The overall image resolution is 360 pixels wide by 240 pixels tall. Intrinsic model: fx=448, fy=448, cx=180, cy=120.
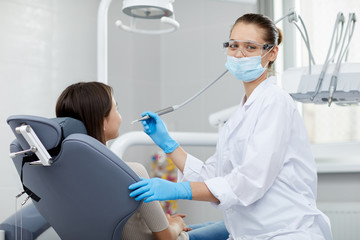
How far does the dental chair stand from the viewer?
1078 mm

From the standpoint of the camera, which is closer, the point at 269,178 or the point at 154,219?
the point at 269,178

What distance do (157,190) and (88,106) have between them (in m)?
0.37

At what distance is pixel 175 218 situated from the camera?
169cm

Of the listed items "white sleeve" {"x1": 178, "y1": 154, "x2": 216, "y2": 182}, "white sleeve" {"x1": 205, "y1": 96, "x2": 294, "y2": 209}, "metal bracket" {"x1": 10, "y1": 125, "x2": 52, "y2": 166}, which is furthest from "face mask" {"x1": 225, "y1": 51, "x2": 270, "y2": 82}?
"metal bracket" {"x1": 10, "y1": 125, "x2": 52, "y2": 166}

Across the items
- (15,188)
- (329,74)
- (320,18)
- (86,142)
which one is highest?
(320,18)

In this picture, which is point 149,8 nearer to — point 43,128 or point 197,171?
point 197,171

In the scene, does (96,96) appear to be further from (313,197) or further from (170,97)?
(170,97)

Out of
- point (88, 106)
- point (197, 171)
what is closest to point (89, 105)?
point (88, 106)

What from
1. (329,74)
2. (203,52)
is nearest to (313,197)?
(329,74)

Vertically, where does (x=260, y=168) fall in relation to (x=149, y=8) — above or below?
below

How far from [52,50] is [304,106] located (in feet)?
5.67

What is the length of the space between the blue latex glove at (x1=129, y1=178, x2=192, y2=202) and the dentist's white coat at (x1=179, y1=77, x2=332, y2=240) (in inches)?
3.1

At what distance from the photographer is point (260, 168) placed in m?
1.28

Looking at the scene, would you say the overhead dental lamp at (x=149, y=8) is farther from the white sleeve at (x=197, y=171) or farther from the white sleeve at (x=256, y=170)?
the white sleeve at (x=256, y=170)
